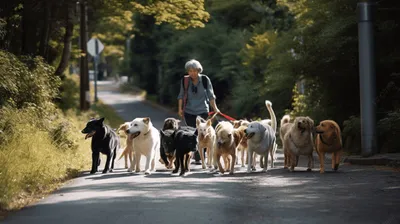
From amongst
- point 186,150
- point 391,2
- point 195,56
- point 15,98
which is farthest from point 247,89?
point 186,150

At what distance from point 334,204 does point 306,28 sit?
1268 cm

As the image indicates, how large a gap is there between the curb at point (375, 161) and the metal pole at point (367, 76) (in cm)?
32

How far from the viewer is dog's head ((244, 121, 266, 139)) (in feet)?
50.9

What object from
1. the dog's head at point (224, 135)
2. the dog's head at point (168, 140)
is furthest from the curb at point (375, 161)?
the dog's head at point (168, 140)

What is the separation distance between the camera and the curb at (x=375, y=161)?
16956 millimetres

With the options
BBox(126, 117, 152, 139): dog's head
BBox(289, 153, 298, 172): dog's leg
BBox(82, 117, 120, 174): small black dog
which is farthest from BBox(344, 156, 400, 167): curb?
BBox(82, 117, 120, 174): small black dog

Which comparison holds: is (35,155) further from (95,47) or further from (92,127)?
(95,47)

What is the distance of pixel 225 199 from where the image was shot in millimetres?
11648

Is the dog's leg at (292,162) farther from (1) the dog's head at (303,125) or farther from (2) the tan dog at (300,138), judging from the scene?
(1) the dog's head at (303,125)

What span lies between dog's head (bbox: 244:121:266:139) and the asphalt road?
74 cm

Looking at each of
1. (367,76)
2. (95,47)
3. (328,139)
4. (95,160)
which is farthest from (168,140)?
(95,47)

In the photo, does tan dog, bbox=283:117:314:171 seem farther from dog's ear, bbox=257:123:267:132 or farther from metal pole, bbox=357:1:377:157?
metal pole, bbox=357:1:377:157

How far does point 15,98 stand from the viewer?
19.1 m

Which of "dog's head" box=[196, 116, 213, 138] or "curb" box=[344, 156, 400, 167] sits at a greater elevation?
"dog's head" box=[196, 116, 213, 138]
